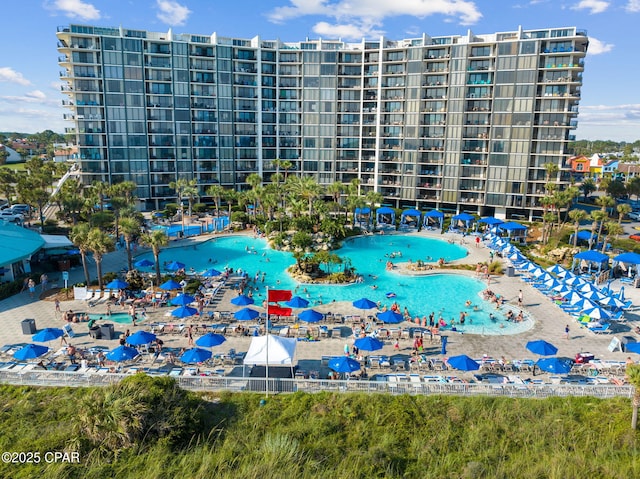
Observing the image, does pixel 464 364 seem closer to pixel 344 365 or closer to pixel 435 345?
pixel 435 345

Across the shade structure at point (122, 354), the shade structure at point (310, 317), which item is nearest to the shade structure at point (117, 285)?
the shade structure at point (122, 354)

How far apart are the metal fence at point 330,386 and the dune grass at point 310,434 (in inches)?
23.4

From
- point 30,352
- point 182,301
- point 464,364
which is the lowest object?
point 30,352

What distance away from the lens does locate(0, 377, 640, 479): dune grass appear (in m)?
17.1

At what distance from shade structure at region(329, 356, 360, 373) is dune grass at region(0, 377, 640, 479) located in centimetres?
215

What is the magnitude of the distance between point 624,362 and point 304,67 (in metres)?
77.6

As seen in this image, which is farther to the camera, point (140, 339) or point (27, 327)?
point (27, 327)

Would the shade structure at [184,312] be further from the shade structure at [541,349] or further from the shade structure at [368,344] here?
the shade structure at [541,349]

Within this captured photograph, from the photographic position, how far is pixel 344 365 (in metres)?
25.2

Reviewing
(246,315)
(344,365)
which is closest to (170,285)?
(246,315)

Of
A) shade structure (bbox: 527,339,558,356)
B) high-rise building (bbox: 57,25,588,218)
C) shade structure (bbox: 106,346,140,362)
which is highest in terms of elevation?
high-rise building (bbox: 57,25,588,218)

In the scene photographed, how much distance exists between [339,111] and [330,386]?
245 feet

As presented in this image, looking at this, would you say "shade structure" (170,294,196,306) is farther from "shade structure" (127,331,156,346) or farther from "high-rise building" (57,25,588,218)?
"high-rise building" (57,25,588,218)

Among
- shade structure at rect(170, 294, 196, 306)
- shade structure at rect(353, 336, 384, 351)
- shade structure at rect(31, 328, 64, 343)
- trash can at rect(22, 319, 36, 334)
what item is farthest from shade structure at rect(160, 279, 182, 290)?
shade structure at rect(353, 336, 384, 351)
